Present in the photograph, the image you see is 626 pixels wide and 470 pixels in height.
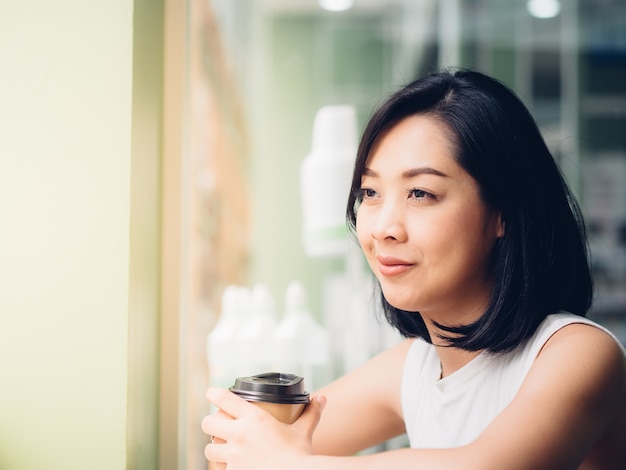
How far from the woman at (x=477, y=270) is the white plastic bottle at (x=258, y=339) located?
1.86 feet

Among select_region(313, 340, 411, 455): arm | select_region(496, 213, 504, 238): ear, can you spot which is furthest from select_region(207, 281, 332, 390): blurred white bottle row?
select_region(496, 213, 504, 238): ear

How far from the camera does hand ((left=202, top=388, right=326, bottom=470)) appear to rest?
2.40 feet

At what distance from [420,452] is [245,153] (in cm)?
284

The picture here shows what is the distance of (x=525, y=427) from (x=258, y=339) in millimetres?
926

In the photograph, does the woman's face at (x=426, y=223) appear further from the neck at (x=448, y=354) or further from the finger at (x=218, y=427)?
the finger at (x=218, y=427)

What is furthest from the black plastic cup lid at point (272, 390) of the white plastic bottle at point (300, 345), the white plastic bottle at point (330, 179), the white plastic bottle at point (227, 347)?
the white plastic bottle at point (330, 179)

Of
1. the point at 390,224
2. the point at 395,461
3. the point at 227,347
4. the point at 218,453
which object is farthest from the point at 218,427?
the point at 227,347

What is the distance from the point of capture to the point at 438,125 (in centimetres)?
92

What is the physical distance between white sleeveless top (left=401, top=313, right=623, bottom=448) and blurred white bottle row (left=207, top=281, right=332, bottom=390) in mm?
501

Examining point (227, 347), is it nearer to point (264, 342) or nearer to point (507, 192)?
point (264, 342)

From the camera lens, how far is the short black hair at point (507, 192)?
0.91 meters

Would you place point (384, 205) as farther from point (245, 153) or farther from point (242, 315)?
point (245, 153)

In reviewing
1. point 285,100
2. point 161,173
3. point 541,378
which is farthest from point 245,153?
point 541,378

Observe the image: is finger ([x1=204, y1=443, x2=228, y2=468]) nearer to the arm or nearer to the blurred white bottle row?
the arm
